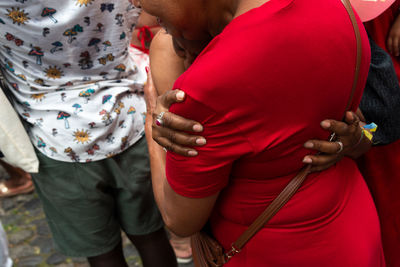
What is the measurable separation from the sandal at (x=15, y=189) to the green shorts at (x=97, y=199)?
88.2 inches

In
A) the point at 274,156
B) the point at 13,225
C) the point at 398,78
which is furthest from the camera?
the point at 13,225

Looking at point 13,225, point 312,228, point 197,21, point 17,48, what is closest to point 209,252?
point 312,228

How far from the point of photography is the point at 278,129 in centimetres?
99

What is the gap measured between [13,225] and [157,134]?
3.13 metres

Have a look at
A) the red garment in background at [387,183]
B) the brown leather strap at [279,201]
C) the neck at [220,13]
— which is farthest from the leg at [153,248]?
the neck at [220,13]

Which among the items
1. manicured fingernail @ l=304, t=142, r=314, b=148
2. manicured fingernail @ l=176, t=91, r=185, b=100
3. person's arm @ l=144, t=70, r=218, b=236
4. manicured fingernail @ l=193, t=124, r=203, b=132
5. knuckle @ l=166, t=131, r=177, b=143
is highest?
manicured fingernail @ l=176, t=91, r=185, b=100

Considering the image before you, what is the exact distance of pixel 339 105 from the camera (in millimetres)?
1070

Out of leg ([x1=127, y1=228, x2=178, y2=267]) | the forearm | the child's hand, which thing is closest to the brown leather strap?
the forearm

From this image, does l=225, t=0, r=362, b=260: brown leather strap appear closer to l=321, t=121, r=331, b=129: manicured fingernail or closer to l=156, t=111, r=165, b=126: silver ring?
l=321, t=121, r=331, b=129: manicured fingernail

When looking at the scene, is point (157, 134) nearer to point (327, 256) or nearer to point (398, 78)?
Answer: point (327, 256)

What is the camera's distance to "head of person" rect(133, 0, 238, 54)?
92cm

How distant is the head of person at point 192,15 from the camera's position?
0.92 meters

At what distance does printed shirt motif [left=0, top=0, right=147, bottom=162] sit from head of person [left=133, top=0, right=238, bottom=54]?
0.71 metres

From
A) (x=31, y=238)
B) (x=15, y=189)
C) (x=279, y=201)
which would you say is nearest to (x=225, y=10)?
(x=279, y=201)
